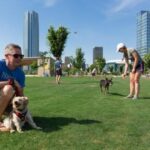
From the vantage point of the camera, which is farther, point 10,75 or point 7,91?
point 10,75

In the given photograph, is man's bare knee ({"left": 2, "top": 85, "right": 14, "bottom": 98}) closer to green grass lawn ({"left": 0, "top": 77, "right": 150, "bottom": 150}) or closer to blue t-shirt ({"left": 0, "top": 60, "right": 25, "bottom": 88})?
blue t-shirt ({"left": 0, "top": 60, "right": 25, "bottom": 88})

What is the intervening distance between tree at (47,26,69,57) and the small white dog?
147 feet

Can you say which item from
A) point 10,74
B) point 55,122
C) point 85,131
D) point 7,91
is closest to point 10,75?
point 10,74

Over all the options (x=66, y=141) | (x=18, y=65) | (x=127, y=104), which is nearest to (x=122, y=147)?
(x=66, y=141)

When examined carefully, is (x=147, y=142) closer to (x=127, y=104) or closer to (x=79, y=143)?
(x=79, y=143)

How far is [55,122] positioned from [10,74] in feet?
4.77

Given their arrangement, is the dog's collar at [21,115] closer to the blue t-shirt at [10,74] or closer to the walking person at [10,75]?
the walking person at [10,75]

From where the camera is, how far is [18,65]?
7.31 metres

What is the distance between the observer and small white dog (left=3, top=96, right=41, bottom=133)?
675 centimetres

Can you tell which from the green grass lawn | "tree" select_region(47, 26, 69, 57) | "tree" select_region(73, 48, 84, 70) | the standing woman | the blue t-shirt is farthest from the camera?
"tree" select_region(73, 48, 84, 70)

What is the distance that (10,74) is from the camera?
24.3 ft

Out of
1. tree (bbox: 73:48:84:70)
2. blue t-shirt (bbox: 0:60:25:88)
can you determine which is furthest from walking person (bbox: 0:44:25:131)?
tree (bbox: 73:48:84:70)

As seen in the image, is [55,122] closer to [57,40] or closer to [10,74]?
[10,74]

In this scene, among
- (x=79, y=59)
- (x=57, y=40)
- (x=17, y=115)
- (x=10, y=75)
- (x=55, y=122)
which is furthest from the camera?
(x=79, y=59)
